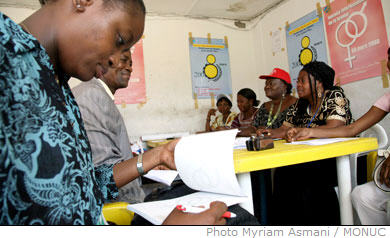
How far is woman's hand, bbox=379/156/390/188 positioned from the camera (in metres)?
1.29

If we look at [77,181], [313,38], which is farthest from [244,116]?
[77,181]

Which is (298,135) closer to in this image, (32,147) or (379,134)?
(379,134)

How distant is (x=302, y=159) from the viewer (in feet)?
3.41

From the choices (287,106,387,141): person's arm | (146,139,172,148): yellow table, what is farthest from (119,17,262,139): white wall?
(287,106,387,141): person's arm

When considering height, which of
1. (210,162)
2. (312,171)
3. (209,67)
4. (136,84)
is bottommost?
(312,171)

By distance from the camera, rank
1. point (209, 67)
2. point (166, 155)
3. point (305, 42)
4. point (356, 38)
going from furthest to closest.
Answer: point (209, 67)
point (305, 42)
point (356, 38)
point (166, 155)

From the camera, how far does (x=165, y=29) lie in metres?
4.42

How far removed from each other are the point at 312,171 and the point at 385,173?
50 cm

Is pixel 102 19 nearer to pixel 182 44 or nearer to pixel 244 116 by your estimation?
pixel 244 116

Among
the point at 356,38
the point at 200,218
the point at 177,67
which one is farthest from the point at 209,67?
the point at 200,218

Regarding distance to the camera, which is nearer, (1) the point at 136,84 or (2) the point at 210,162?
(2) the point at 210,162

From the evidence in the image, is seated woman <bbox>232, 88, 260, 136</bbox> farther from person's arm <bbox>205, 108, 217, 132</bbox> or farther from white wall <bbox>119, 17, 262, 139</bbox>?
white wall <bbox>119, 17, 262, 139</bbox>

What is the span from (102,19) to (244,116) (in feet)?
11.2

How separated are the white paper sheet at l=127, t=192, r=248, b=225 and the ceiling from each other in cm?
363
